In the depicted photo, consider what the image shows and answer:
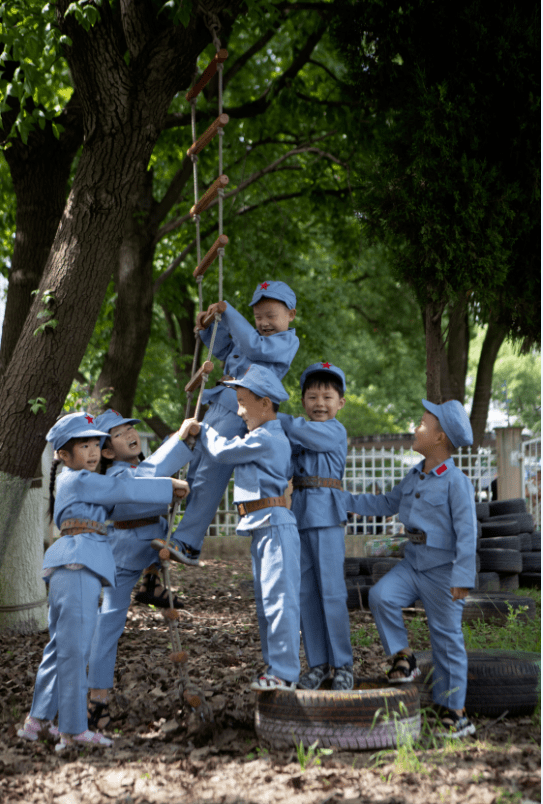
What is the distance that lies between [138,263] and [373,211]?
3.80 metres

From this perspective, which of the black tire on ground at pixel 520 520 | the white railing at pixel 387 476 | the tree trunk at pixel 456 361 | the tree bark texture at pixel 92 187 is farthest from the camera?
the tree trunk at pixel 456 361

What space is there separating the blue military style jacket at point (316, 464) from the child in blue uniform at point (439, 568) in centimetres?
39

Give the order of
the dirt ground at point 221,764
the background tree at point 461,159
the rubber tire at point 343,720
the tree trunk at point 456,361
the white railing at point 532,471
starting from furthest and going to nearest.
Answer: the tree trunk at point 456,361 → the white railing at point 532,471 → the background tree at point 461,159 → the rubber tire at point 343,720 → the dirt ground at point 221,764

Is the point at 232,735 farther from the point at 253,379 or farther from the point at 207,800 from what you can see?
the point at 253,379

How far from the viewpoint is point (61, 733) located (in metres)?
3.44

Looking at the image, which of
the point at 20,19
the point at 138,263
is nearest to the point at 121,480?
the point at 20,19

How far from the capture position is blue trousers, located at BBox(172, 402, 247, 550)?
3977 mm

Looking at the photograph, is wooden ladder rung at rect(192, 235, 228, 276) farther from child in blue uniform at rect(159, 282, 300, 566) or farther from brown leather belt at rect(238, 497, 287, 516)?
brown leather belt at rect(238, 497, 287, 516)

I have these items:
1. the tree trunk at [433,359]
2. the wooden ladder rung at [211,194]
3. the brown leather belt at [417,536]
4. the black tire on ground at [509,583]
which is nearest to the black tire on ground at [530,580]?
the black tire on ground at [509,583]

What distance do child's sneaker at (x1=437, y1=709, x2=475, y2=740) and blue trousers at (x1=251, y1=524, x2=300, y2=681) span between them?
0.75 meters

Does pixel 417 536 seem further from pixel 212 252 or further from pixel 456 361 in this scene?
pixel 456 361

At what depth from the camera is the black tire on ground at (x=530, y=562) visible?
8.04m

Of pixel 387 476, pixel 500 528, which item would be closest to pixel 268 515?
pixel 500 528

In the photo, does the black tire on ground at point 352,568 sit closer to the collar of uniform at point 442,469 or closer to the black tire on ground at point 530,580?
the black tire on ground at point 530,580
